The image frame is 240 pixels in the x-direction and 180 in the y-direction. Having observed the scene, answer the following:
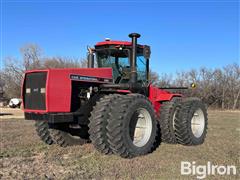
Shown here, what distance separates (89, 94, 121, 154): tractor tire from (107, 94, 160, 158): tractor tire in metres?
0.12

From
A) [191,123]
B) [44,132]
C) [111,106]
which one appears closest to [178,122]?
[191,123]

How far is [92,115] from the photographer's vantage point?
8023 mm

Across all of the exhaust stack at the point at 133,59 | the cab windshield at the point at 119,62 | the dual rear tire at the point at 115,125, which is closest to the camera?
the dual rear tire at the point at 115,125

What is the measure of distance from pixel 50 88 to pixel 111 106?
4.48ft

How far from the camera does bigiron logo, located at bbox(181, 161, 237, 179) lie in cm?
685

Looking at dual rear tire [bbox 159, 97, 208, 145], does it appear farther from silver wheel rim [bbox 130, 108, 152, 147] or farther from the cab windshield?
silver wheel rim [bbox 130, 108, 152, 147]

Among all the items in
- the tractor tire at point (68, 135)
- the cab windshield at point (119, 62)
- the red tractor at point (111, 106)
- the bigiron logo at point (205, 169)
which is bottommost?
the bigiron logo at point (205, 169)

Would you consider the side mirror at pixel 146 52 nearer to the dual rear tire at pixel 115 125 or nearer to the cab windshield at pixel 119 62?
the cab windshield at pixel 119 62

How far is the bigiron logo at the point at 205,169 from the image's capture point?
270 inches

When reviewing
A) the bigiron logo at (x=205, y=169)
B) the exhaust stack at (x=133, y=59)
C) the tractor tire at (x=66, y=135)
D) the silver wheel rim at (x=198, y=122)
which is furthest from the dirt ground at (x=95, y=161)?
the exhaust stack at (x=133, y=59)

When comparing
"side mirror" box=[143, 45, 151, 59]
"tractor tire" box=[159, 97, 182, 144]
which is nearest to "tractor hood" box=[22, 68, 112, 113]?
"side mirror" box=[143, 45, 151, 59]

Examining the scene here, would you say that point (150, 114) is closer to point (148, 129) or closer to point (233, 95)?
point (148, 129)

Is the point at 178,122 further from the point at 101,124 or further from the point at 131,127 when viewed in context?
the point at 101,124

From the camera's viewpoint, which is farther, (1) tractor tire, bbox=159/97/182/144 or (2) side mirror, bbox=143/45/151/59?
(1) tractor tire, bbox=159/97/182/144
